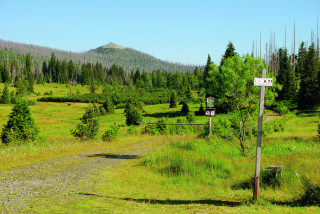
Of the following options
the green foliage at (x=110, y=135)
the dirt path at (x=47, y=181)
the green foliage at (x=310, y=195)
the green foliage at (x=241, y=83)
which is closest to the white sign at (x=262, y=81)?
the green foliage at (x=310, y=195)

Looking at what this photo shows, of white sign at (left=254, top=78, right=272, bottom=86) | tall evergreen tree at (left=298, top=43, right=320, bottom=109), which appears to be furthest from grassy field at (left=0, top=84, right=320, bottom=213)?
tall evergreen tree at (left=298, top=43, right=320, bottom=109)

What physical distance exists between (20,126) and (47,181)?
1495 cm

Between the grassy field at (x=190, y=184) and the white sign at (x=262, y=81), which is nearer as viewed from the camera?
the grassy field at (x=190, y=184)

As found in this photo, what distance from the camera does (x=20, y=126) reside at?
71.5 ft

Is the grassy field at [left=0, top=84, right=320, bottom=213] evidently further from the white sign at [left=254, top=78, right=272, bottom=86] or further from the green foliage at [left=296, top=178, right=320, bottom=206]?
the white sign at [left=254, top=78, right=272, bottom=86]

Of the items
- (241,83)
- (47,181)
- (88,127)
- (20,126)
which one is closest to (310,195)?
(241,83)

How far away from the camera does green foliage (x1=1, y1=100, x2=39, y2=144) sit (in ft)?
70.1

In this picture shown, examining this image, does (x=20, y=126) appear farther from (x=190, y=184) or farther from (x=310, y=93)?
(x=310, y=93)

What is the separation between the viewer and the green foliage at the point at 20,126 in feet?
70.1

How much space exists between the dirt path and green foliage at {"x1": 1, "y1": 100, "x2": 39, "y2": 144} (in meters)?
9.97

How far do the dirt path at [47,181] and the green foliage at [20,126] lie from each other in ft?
32.7

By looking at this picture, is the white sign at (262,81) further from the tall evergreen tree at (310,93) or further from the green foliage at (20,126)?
the tall evergreen tree at (310,93)

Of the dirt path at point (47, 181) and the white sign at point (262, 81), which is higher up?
the white sign at point (262, 81)

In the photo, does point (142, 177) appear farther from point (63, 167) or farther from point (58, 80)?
point (58, 80)
